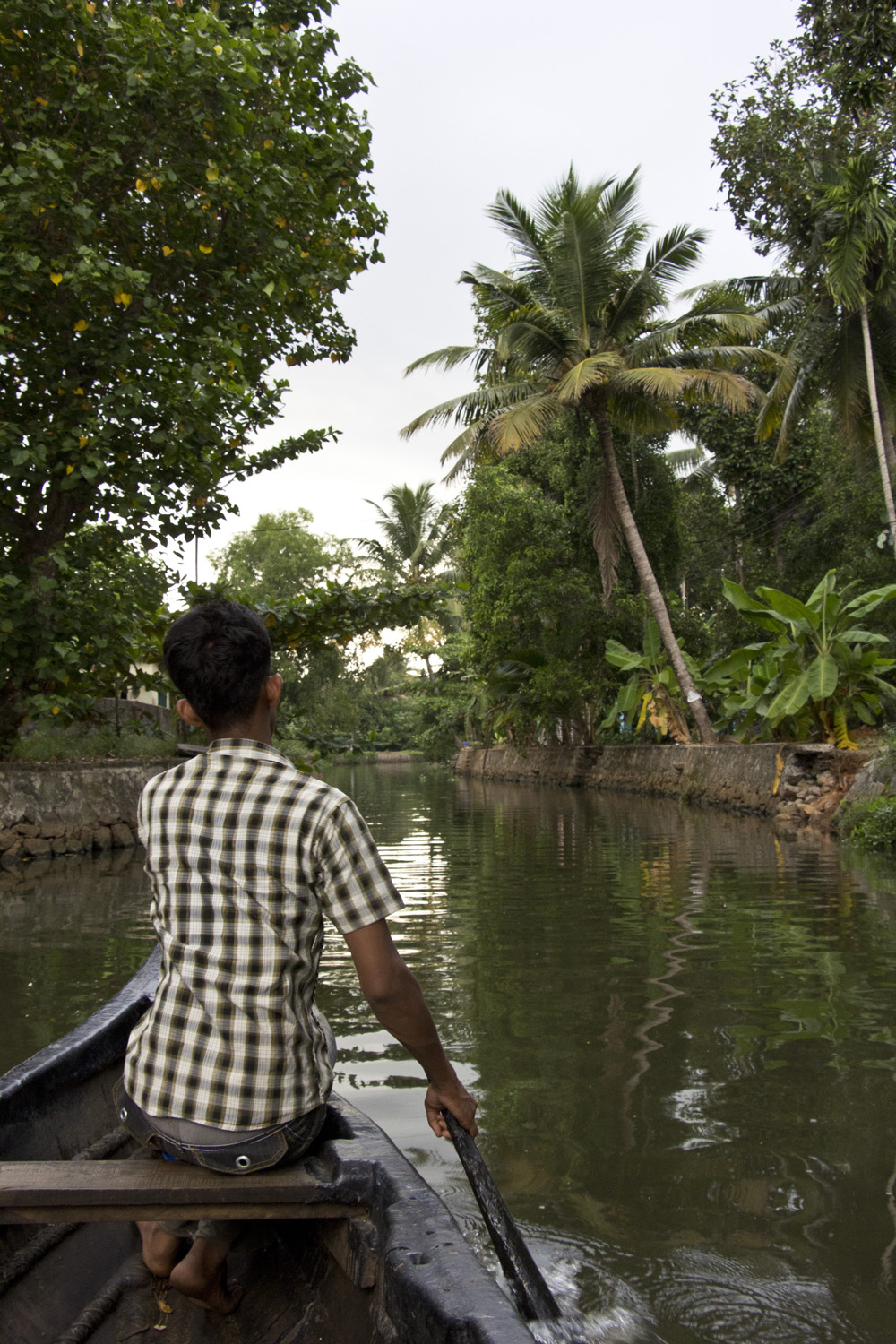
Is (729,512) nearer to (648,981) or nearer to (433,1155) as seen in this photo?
(648,981)

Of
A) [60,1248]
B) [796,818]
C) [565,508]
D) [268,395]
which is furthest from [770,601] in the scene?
[60,1248]

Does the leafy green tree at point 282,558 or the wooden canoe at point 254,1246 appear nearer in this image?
the wooden canoe at point 254,1246

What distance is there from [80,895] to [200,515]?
419cm

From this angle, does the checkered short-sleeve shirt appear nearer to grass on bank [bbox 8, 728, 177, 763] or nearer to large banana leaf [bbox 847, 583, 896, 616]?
grass on bank [bbox 8, 728, 177, 763]

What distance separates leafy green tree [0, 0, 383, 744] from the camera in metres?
8.95

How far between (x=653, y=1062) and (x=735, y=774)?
44.5 ft

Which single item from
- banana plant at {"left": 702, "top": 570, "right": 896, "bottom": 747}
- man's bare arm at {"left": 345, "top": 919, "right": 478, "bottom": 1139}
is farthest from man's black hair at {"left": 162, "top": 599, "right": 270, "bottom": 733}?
banana plant at {"left": 702, "top": 570, "right": 896, "bottom": 747}

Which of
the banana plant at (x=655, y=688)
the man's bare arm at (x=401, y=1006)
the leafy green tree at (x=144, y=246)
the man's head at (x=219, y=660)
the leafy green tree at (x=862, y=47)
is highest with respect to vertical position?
the leafy green tree at (x=862, y=47)

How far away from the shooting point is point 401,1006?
2.10m

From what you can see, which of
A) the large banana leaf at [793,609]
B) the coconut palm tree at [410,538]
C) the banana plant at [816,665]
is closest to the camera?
the banana plant at [816,665]

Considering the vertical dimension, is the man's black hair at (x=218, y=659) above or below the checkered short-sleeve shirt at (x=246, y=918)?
above

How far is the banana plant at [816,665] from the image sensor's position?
583 inches

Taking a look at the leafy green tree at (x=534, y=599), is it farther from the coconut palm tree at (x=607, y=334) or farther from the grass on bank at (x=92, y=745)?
the grass on bank at (x=92, y=745)

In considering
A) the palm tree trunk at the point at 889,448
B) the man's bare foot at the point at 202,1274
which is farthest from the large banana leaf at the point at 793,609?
the man's bare foot at the point at 202,1274
